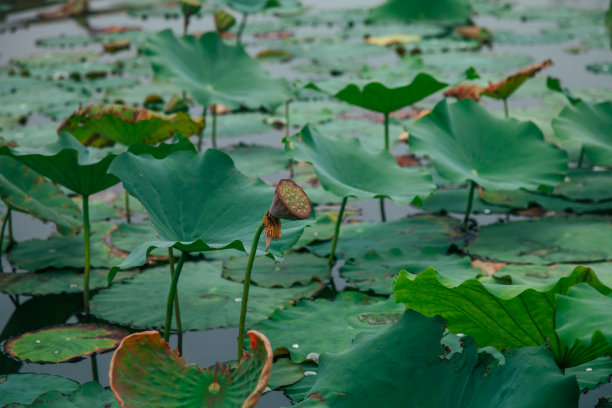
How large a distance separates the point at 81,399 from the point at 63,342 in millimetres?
331

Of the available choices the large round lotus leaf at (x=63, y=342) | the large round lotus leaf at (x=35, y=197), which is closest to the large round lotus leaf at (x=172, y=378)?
the large round lotus leaf at (x=63, y=342)

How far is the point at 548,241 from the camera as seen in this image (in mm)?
2338

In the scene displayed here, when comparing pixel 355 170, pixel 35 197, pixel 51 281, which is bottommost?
pixel 51 281

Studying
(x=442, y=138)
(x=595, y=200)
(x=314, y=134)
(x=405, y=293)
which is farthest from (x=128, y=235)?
(x=595, y=200)

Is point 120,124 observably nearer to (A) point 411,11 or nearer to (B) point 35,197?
(B) point 35,197

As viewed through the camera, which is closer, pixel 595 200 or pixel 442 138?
pixel 442 138

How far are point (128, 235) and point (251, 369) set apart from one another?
1.20 meters

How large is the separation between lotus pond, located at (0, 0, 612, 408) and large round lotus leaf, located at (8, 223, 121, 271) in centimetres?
1

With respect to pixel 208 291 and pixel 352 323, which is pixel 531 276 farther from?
pixel 208 291

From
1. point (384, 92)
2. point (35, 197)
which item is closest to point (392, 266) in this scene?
point (384, 92)

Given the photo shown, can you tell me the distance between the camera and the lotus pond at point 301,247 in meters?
1.36

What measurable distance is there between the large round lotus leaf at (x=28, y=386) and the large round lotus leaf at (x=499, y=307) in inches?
31.1

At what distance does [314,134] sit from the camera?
232 cm

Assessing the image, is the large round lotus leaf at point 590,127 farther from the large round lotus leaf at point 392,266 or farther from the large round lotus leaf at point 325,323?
the large round lotus leaf at point 325,323
